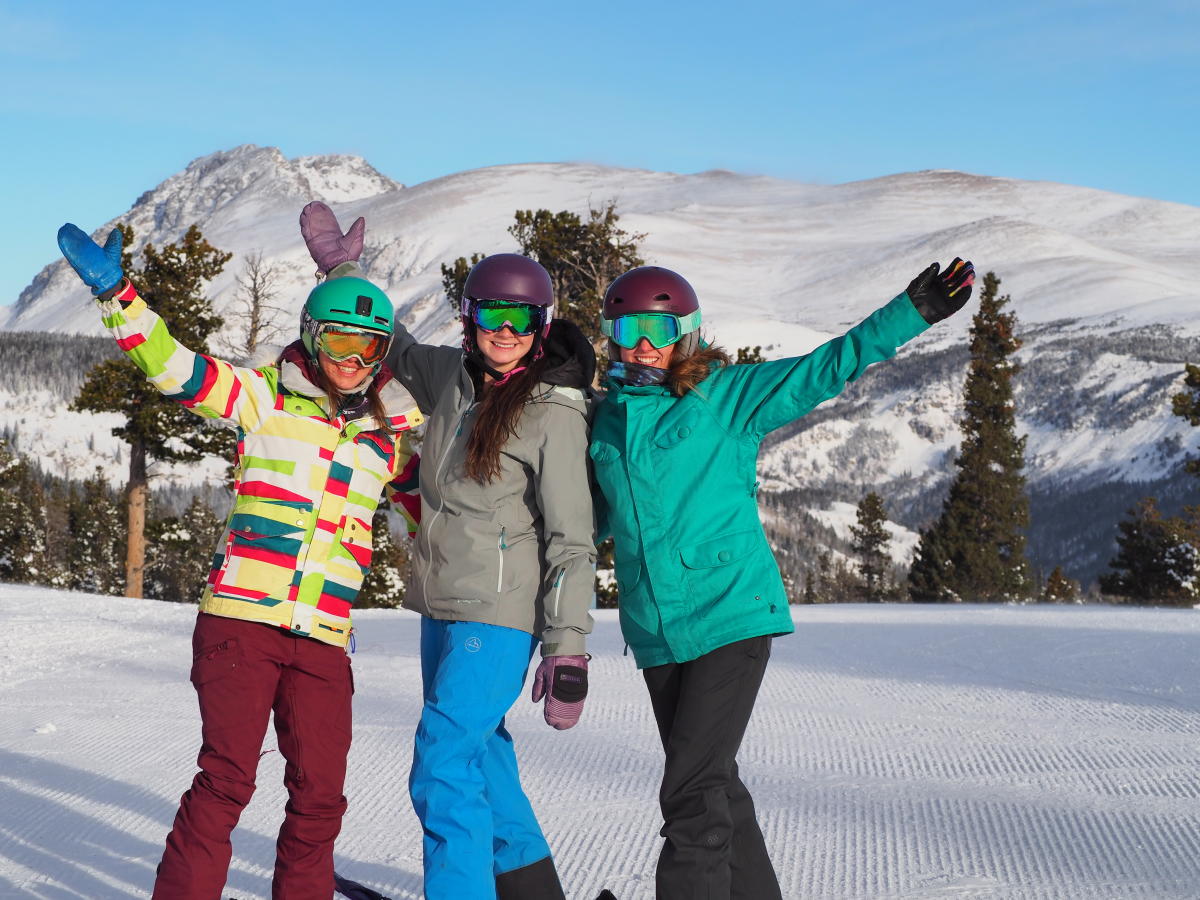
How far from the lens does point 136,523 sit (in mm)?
23703

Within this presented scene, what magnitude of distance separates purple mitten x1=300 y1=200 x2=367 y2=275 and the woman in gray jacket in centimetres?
67

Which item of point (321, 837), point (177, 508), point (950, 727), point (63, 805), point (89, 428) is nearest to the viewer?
point (321, 837)

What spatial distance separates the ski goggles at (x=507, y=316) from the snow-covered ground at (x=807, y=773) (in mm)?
1712

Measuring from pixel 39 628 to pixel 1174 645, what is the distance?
936 centimetres

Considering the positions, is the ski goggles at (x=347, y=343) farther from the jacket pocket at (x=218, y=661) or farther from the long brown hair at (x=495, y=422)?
the jacket pocket at (x=218, y=661)

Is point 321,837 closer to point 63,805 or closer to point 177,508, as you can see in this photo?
point 63,805

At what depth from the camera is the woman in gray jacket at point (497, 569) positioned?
294cm

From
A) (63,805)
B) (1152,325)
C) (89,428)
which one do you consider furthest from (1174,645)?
(1152,325)

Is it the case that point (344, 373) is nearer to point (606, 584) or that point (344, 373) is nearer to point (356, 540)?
point (356, 540)

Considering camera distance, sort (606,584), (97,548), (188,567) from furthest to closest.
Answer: (97,548)
(188,567)
(606,584)

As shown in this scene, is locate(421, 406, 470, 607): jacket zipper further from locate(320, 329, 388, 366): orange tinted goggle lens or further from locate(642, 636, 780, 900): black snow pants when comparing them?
locate(642, 636, 780, 900): black snow pants

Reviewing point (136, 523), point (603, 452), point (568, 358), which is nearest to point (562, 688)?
point (603, 452)

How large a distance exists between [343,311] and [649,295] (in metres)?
0.86

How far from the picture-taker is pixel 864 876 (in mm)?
3662
